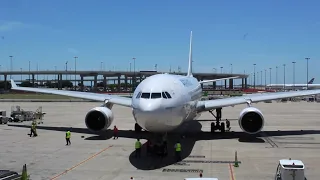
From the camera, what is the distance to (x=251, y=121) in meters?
26.7

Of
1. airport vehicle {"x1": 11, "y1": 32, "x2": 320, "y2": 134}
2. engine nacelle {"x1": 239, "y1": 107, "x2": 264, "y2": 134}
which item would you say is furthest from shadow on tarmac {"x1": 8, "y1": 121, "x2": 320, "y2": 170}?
airport vehicle {"x1": 11, "y1": 32, "x2": 320, "y2": 134}

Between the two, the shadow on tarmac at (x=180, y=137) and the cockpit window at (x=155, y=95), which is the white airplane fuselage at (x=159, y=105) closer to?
the cockpit window at (x=155, y=95)

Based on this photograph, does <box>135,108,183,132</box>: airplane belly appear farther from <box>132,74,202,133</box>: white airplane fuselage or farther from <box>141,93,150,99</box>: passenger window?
<box>141,93,150,99</box>: passenger window

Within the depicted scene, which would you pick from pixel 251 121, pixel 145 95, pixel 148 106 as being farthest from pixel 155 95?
pixel 251 121

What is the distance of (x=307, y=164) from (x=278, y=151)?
3774 mm

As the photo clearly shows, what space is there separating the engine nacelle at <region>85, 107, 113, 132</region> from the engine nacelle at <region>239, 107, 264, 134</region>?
9305 mm

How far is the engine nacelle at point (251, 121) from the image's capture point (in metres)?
26.4

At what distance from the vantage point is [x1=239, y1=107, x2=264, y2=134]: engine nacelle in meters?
26.4

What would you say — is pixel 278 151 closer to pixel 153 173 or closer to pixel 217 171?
pixel 217 171

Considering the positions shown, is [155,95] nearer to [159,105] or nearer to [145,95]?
[145,95]

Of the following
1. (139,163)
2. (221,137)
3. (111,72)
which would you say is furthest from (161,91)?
(111,72)

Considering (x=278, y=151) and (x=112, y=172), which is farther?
(x=278, y=151)

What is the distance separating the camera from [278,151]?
2256 cm

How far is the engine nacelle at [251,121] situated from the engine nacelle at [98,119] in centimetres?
930
